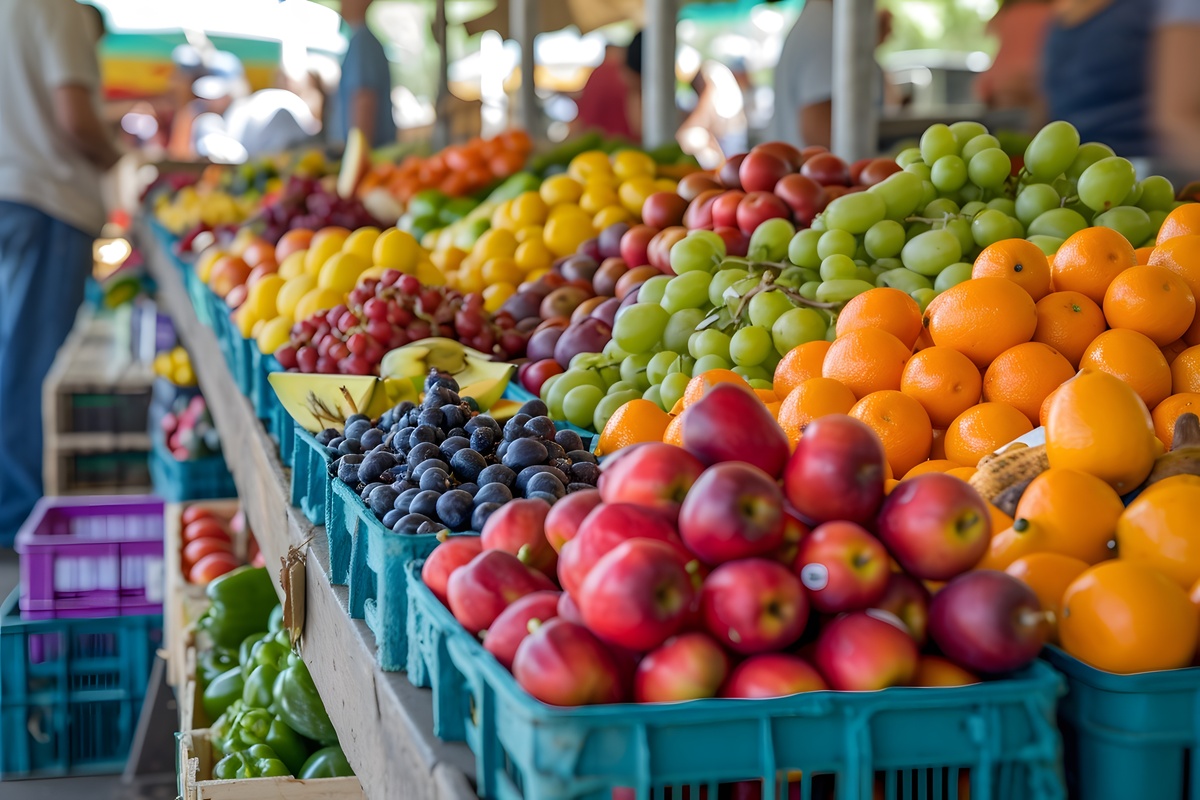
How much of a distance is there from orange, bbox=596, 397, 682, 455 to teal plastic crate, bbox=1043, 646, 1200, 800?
0.76 metres

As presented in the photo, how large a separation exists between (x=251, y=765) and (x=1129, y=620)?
1.51m

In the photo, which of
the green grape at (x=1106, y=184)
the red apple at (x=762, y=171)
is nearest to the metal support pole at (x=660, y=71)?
the red apple at (x=762, y=171)

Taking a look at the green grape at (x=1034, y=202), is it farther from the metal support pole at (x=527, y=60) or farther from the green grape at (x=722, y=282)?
the metal support pole at (x=527, y=60)

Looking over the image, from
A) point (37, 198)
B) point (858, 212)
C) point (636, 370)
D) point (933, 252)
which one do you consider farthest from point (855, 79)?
point (37, 198)

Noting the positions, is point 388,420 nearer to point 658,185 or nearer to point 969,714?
point 969,714

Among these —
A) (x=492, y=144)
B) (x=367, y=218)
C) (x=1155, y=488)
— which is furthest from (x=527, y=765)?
(x=492, y=144)

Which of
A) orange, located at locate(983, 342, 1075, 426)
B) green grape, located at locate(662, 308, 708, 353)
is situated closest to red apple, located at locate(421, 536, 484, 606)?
orange, located at locate(983, 342, 1075, 426)

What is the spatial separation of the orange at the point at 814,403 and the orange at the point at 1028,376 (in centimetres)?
19

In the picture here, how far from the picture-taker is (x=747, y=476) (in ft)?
2.92

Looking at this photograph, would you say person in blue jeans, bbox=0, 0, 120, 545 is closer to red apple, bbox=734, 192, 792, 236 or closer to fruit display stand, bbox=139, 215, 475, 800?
fruit display stand, bbox=139, 215, 475, 800

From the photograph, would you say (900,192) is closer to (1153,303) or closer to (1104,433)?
(1153,303)

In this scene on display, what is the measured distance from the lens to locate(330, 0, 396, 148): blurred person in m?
7.04

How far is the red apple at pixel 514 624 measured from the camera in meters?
0.94

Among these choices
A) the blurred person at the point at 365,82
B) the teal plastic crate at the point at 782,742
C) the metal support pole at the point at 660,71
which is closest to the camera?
the teal plastic crate at the point at 782,742
